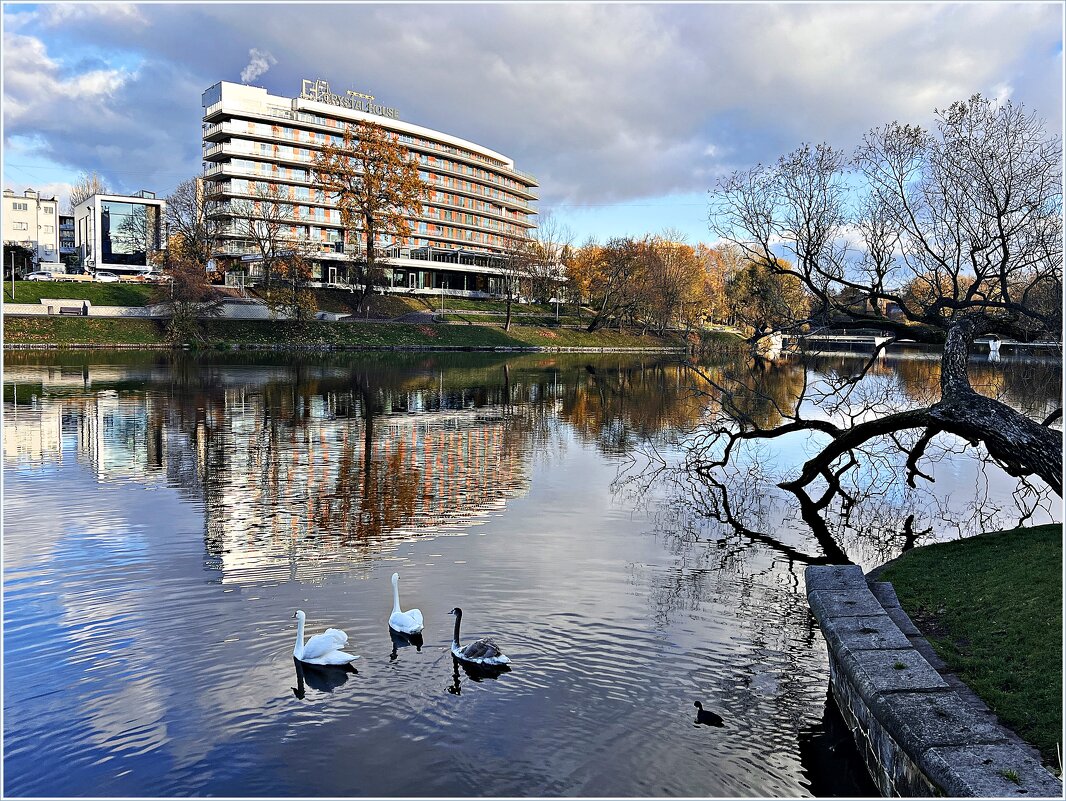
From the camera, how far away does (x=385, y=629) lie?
1027 cm

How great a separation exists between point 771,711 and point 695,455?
1482 centimetres

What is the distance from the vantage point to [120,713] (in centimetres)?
821

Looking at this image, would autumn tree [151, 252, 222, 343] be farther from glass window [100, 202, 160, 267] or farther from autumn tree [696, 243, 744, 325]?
autumn tree [696, 243, 744, 325]

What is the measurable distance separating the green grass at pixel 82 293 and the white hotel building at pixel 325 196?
1552cm

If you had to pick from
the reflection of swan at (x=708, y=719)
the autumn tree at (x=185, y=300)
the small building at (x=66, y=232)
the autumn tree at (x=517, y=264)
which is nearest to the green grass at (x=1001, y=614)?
the reflection of swan at (x=708, y=719)

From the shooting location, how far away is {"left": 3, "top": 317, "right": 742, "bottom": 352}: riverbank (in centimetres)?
6213

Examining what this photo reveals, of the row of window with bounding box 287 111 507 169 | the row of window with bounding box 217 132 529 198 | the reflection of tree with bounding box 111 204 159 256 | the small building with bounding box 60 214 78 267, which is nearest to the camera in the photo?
the row of window with bounding box 217 132 529 198

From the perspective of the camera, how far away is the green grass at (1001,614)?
23.3 ft

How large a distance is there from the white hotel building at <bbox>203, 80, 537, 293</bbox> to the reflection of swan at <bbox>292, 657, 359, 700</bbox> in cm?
7892

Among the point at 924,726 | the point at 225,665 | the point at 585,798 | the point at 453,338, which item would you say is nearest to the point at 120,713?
the point at 225,665

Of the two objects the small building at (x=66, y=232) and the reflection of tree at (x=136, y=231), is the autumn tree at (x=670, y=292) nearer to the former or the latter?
the reflection of tree at (x=136, y=231)

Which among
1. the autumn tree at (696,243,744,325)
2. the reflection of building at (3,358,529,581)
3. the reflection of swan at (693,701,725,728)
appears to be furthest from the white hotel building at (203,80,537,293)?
the reflection of swan at (693,701,725,728)

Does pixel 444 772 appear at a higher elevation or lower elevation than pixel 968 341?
lower

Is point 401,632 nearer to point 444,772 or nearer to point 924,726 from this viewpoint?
point 444,772
